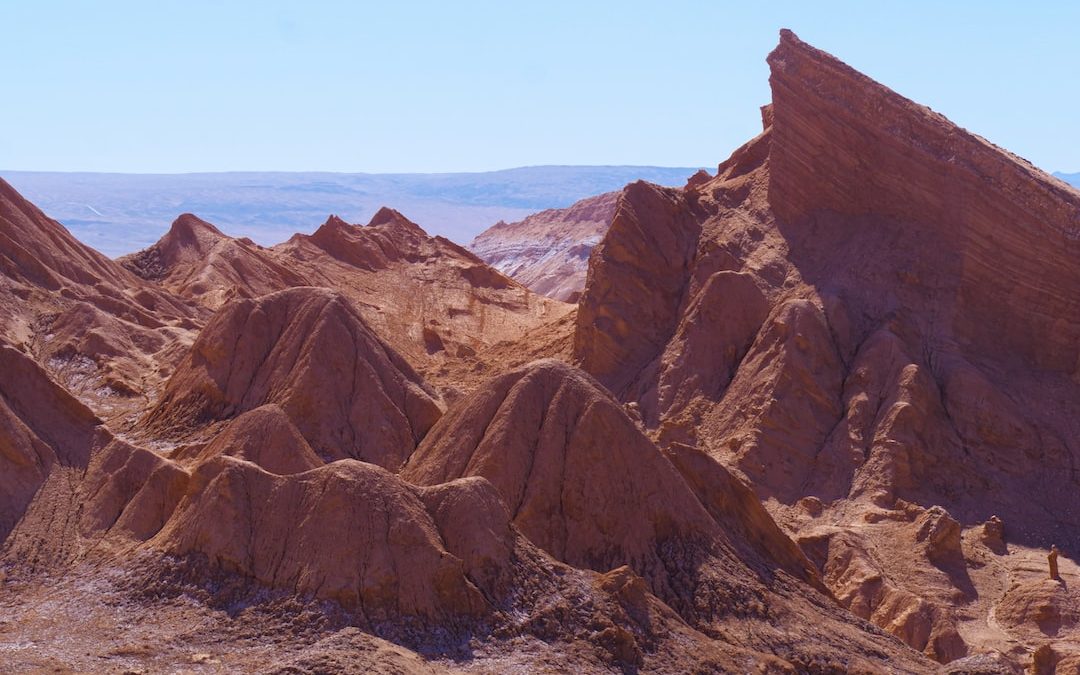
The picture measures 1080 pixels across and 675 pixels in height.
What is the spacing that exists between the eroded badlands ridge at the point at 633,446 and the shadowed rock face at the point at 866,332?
79 millimetres

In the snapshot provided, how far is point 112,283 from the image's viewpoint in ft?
193

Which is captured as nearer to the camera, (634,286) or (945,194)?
(945,194)

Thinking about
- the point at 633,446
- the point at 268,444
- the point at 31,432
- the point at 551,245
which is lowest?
the point at 551,245

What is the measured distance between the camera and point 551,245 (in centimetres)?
10562

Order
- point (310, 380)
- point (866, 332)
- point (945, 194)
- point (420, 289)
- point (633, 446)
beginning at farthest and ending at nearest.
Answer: point (420, 289), point (945, 194), point (866, 332), point (310, 380), point (633, 446)

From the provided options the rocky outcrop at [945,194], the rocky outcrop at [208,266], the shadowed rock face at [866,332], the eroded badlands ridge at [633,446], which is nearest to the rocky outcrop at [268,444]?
the eroded badlands ridge at [633,446]

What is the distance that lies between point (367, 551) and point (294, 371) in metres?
12.3

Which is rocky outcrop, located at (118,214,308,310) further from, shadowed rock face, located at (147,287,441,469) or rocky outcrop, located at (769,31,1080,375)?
shadowed rock face, located at (147,287,441,469)

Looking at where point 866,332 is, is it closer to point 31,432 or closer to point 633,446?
point 633,446

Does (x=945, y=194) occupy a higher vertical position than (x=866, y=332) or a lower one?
higher

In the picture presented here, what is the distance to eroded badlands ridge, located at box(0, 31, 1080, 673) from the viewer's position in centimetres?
2355

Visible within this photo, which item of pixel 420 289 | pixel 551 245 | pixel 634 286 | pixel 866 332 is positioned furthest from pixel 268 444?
pixel 551 245

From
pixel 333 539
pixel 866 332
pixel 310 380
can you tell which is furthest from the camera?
pixel 866 332

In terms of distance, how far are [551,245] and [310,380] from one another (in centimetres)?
7137
